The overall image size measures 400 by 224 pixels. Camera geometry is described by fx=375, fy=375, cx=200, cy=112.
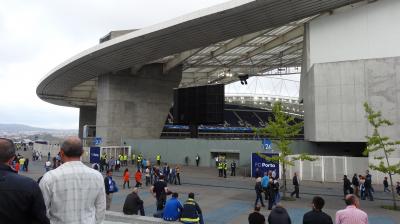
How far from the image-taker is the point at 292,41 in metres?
49.3

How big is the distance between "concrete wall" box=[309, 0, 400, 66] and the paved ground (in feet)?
39.5

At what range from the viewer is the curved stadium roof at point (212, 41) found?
30547 mm

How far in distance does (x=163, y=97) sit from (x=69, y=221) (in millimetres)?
48835

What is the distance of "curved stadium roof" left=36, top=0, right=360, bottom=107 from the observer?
30.5 metres

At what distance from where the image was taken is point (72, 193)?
3594 mm

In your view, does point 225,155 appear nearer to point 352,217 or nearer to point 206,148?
point 206,148

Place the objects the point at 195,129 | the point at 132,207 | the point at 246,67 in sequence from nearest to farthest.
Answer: the point at 132,207, the point at 195,129, the point at 246,67

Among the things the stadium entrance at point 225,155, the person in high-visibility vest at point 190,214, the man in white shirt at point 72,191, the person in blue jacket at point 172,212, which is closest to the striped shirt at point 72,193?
the man in white shirt at point 72,191

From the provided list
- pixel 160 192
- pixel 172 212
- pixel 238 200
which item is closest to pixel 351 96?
pixel 238 200

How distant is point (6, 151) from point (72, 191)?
0.72m

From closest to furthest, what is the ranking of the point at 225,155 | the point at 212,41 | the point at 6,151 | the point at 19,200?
Answer: the point at 19,200 → the point at 6,151 → the point at 212,41 → the point at 225,155

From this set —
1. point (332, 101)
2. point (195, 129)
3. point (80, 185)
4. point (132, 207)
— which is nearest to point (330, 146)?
point (332, 101)

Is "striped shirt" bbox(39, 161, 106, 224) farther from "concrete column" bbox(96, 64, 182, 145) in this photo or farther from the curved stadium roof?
"concrete column" bbox(96, 64, 182, 145)

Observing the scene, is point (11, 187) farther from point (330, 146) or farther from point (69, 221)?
point (330, 146)
